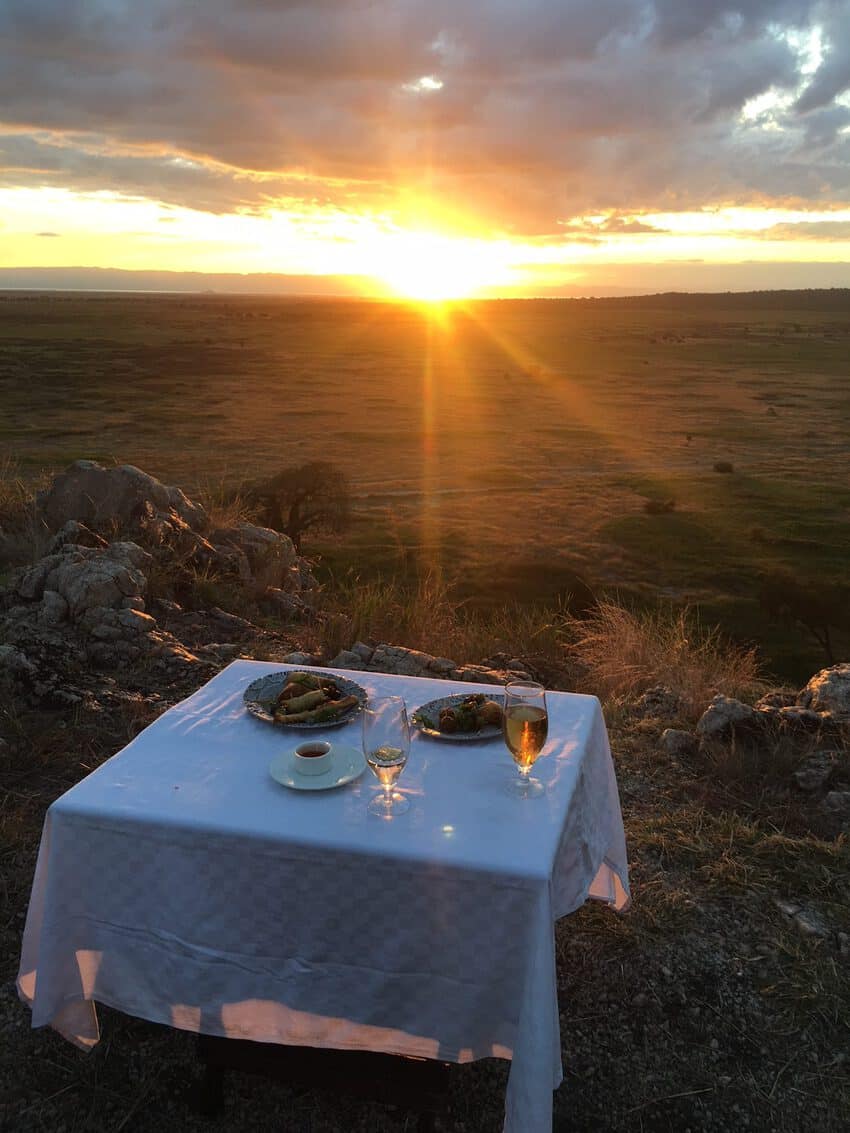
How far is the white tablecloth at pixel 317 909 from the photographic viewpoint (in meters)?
1.96

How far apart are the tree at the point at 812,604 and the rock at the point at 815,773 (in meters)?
12.1

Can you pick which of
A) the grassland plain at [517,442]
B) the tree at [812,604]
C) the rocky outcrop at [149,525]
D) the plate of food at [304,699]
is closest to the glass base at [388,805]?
the plate of food at [304,699]

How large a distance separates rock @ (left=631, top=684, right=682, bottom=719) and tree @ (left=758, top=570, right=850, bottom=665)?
11351mm

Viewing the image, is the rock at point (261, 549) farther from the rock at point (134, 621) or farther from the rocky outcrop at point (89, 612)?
the rock at point (134, 621)

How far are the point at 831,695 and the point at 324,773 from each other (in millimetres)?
3788

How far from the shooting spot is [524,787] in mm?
2254

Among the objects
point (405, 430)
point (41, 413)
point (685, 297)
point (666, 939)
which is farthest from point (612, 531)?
point (685, 297)

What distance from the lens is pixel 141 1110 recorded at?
8.10ft

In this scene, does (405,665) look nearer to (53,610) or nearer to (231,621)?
(231,621)

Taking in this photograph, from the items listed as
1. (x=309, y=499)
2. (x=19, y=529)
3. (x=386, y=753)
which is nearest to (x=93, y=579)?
(x=19, y=529)

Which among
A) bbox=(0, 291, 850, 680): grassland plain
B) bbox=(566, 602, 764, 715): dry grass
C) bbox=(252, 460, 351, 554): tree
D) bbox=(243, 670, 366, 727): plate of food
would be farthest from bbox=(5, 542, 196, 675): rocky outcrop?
bbox=(252, 460, 351, 554): tree

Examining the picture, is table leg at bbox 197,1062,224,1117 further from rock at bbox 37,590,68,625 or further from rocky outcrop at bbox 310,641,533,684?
rock at bbox 37,590,68,625

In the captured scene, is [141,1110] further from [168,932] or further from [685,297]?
[685,297]

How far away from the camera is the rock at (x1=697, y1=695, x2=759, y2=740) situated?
14.8 feet
